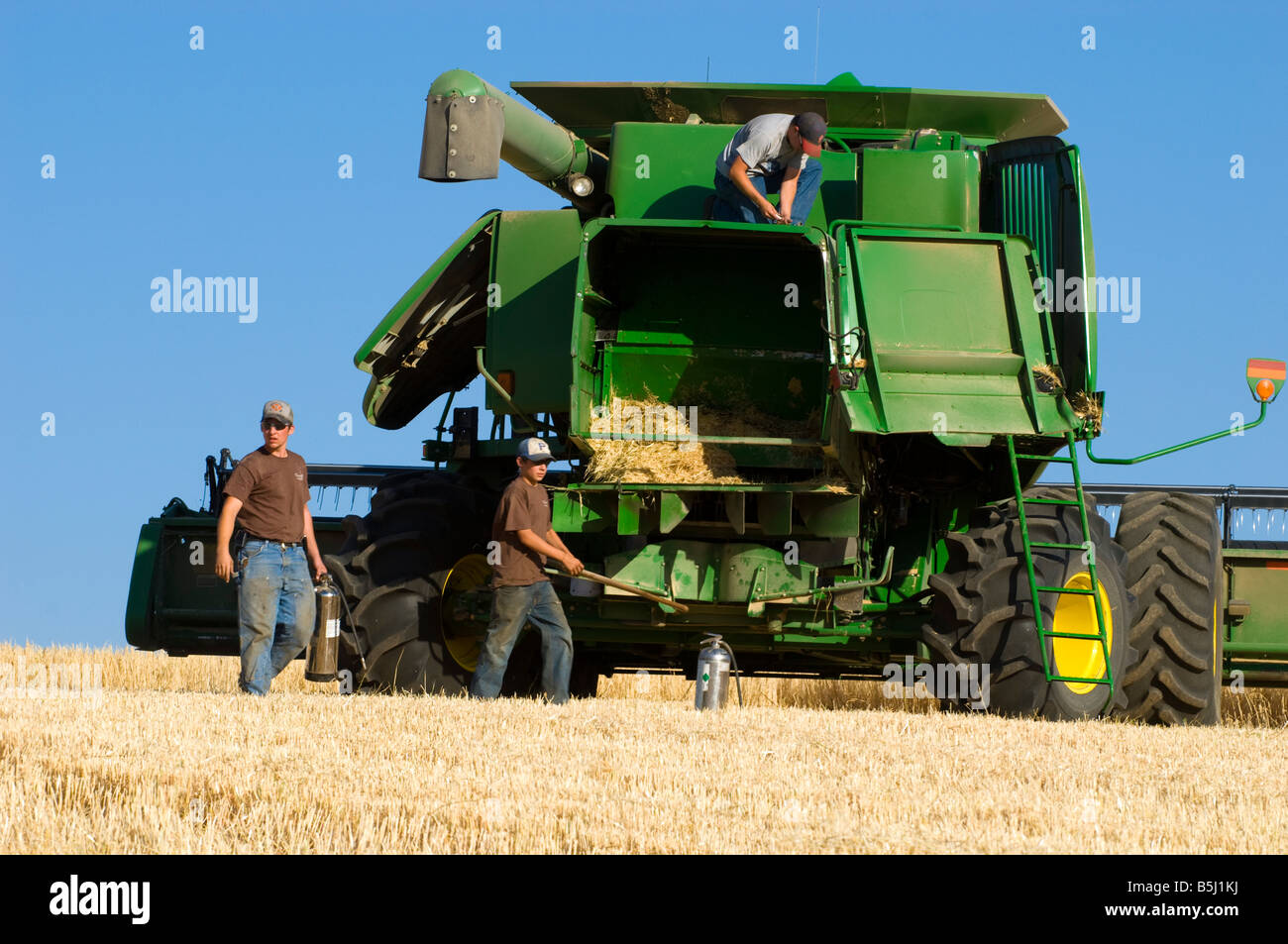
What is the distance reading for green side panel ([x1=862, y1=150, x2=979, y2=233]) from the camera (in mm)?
12031

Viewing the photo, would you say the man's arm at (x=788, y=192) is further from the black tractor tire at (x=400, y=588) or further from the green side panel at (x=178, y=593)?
the green side panel at (x=178, y=593)

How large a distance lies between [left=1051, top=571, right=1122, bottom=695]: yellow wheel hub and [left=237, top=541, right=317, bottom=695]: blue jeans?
14.6ft

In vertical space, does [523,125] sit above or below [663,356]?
above

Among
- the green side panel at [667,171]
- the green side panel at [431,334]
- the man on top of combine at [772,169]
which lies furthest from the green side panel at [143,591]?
the man on top of combine at [772,169]

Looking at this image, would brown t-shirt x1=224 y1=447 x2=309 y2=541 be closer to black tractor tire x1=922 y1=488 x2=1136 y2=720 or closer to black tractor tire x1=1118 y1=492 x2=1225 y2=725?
black tractor tire x1=922 y1=488 x2=1136 y2=720

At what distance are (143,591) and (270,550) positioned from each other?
444 cm

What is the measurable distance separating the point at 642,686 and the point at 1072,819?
12.5 m

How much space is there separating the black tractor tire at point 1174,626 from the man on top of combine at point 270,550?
5410 mm

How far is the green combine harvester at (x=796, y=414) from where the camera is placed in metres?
10.9

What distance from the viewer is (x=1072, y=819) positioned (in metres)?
6.44

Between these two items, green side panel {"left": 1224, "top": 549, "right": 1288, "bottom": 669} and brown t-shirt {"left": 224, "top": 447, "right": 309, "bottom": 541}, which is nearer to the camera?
brown t-shirt {"left": 224, "top": 447, "right": 309, "bottom": 541}

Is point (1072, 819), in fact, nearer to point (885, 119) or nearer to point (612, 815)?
point (612, 815)

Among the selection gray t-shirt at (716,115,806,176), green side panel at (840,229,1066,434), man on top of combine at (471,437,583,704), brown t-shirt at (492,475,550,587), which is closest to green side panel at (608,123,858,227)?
gray t-shirt at (716,115,806,176)

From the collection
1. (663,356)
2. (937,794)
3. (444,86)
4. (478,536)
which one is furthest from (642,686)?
(937,794)
